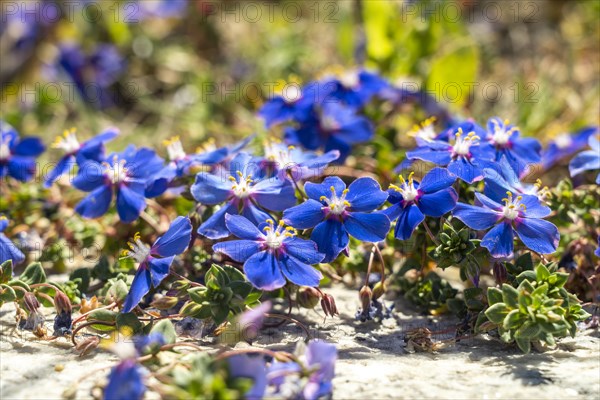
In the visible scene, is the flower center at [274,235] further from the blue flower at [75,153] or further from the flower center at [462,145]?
the blue flower at [75,153]

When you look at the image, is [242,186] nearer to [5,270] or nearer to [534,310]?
[5,270]

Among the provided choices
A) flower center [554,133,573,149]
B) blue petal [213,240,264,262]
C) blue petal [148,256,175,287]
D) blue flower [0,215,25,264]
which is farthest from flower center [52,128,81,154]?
flower center [554,133,573,149]

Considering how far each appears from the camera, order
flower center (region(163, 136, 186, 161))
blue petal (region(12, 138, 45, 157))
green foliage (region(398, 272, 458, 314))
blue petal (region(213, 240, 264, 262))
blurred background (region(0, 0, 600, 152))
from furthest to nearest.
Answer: blurred background (region(0, 0, 600, 152)), blue petal (region(12, 138, 45, 157)), flower center (region(163, 136, 186, 161)), green foliage (region(398, 272, 458, 314)), blue petal (region(213, 240, 264, 262))


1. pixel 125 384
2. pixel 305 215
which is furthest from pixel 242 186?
pixel 125 384

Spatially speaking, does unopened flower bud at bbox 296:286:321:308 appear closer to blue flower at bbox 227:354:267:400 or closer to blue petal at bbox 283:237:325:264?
blue petal at bbox 283:237:325:264

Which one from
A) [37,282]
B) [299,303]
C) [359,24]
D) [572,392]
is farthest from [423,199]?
[359,24]

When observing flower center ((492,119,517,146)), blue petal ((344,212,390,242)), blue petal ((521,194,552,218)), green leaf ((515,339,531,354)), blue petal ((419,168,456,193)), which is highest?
flower center ((492,119,517,146))
